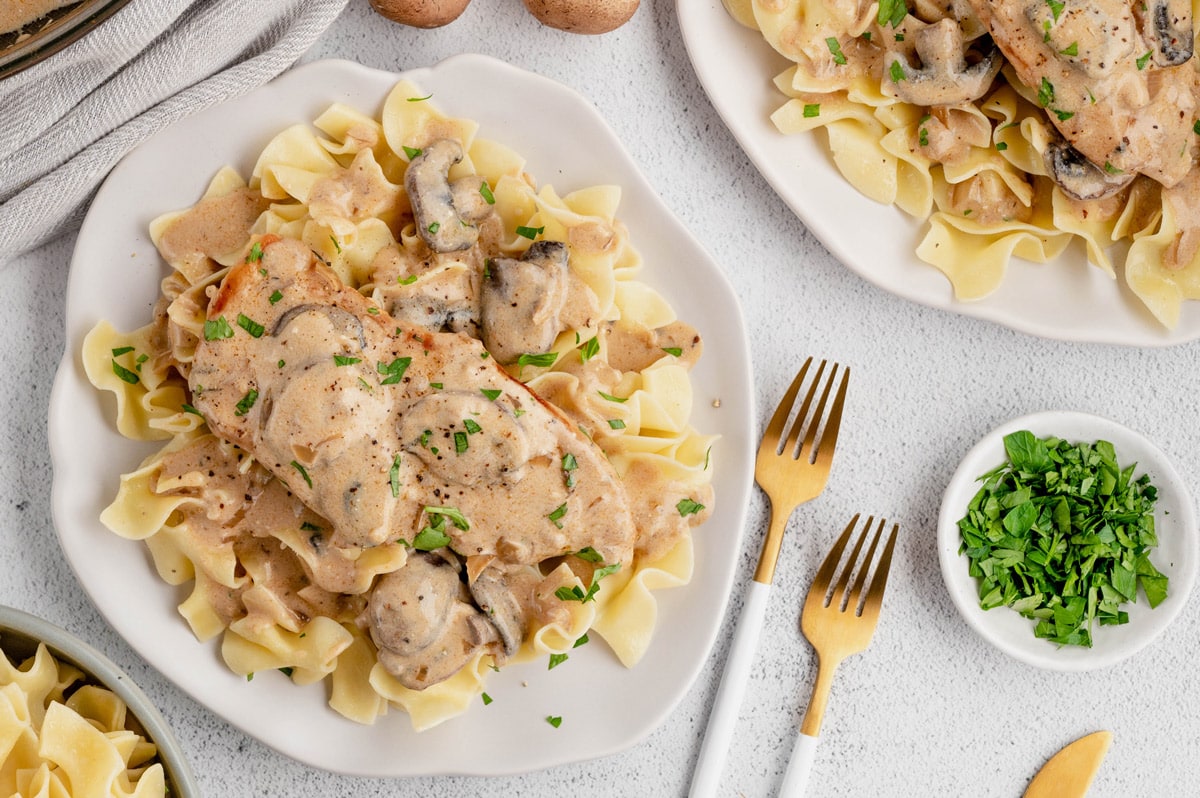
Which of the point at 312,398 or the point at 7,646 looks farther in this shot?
the point at 7,646

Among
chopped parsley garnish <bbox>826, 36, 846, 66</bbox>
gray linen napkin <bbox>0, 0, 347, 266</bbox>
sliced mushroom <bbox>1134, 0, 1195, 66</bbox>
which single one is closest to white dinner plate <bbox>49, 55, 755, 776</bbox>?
gray linen napkin <bbox>0, 0, 347, 266</bbox>

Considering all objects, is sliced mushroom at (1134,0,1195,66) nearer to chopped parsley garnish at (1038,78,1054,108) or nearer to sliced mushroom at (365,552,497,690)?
chopped parsley garnish at (1038,78,1054,108)

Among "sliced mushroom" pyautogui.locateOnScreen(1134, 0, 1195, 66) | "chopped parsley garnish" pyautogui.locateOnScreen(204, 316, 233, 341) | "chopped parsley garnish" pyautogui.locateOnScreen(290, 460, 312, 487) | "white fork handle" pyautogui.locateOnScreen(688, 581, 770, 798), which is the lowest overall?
"white fork handle" pyautogui.locateOnScreen(688, 581, 770, 798)

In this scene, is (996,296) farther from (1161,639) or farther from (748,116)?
(1161,639)

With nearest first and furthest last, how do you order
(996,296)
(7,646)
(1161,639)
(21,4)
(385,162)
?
(21,4), (7,646), (385,162), (996,296), (1161,639)

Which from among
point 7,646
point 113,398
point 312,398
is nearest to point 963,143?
point 312,398

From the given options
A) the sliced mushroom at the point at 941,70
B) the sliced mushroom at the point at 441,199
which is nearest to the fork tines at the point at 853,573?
the sliced mushroom at the point at 941,70

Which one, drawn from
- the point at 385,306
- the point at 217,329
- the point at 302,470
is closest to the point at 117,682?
the point at 302,470
